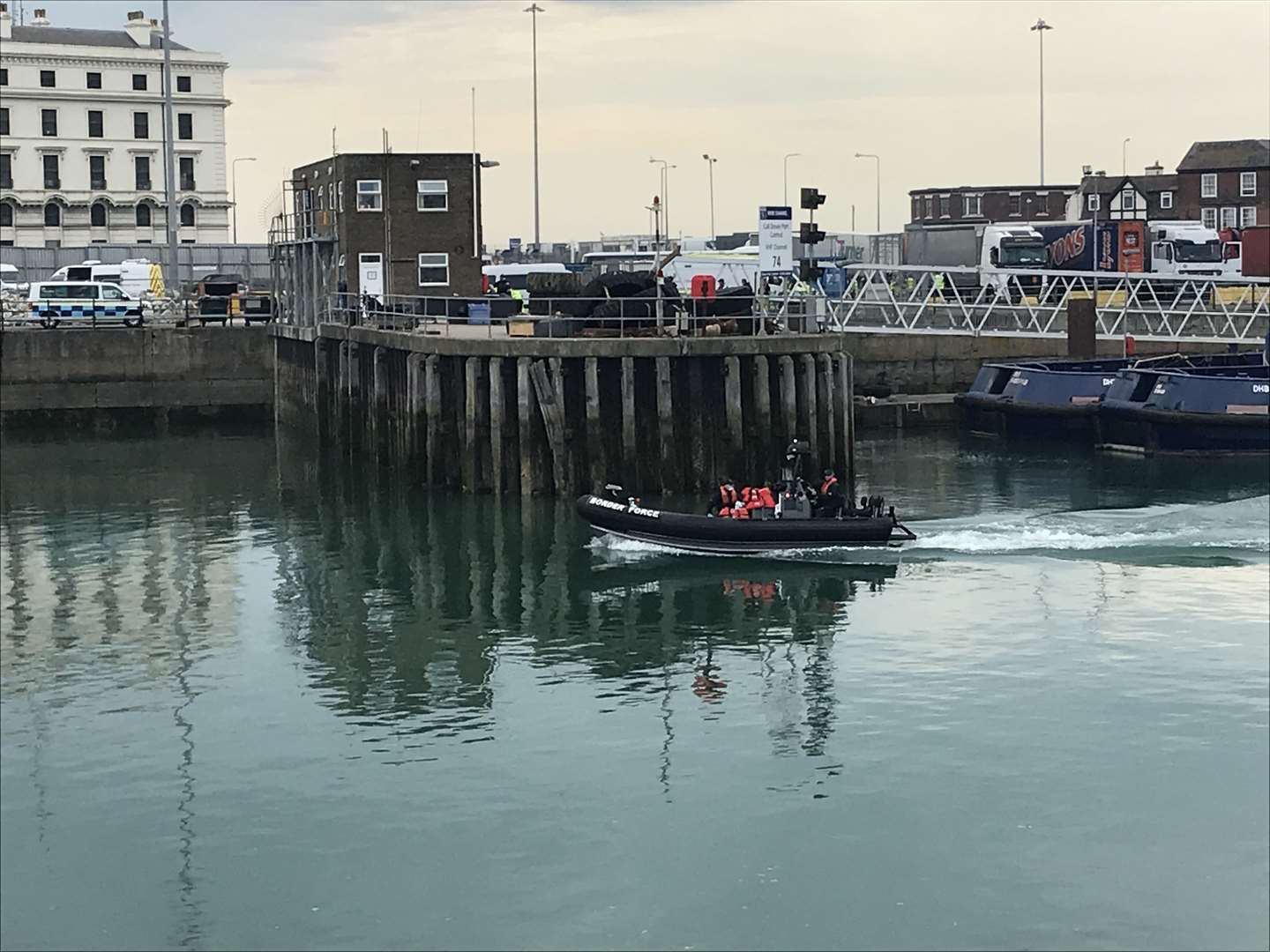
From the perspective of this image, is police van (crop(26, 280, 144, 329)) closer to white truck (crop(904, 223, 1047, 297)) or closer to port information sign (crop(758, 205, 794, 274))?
port information sign (crop(758, 205, 794, 274))

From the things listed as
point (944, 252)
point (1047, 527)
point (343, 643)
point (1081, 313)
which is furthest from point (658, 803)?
point (944, 252)

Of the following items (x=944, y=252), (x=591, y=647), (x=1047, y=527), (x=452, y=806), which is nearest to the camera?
(x=452, y=806)

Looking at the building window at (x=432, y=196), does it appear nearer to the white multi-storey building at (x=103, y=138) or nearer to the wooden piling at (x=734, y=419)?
the wooden piling at (x=734, y=419)

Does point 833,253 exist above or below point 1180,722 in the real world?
above

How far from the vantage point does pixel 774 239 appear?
52.1 m

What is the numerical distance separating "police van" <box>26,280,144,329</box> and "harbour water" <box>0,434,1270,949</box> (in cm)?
2491

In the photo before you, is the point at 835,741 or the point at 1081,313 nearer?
the point at 835,741

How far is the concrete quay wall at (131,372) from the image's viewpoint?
68188mm

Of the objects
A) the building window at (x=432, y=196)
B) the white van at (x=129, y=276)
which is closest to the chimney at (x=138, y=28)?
the white van at (x=129, y=276)

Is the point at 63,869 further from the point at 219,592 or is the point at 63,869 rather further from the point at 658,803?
the point at 219,592

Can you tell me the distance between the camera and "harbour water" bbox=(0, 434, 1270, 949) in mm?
21891

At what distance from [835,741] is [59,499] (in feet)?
101

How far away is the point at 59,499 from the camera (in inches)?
2068

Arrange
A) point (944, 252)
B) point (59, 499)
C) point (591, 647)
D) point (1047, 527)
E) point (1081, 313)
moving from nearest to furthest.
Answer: point (591, 647) < point (1047, 527) < point (59, 499) < point (1081, 313) < point (944, 252)
